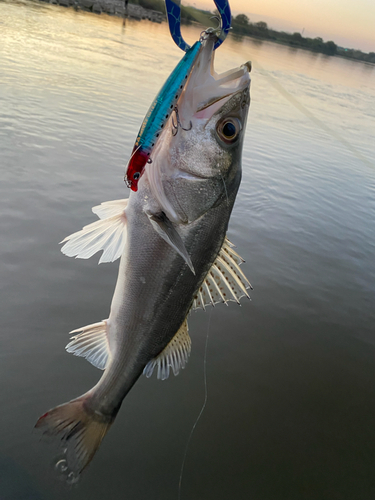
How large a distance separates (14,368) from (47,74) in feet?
38.8

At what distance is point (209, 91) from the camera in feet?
6.40

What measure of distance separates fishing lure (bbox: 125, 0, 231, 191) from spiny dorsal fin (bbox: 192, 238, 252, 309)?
77cm

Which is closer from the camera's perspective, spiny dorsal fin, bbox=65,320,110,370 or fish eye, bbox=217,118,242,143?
fish eye, bbox=217,118,242,143

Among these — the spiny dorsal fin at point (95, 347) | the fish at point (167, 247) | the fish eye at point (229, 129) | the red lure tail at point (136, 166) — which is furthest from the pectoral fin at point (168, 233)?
the spiny dorsal fin at point (95, 347)

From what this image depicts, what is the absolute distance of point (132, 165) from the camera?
195cm

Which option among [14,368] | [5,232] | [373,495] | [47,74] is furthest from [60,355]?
[47,74]

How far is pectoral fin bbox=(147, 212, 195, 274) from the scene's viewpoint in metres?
1.89

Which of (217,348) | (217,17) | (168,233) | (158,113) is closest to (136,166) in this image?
(158,113)

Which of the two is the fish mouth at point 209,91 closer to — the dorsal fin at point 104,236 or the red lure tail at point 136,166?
the red lure tail at point 136,166

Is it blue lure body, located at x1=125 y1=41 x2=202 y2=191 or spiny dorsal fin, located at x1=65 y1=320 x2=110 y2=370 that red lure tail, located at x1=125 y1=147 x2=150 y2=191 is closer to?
blue lure body, located at x1=125 y1=41 x2=202 y2=191

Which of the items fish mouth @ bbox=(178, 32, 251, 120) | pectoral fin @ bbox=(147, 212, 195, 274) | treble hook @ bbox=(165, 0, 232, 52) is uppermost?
treble hook @ bbox=(165, 0, 232, 52)

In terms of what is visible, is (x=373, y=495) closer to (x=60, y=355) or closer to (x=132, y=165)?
(x=60, y=355)

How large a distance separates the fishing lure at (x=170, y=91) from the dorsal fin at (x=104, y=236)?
38 centimetres

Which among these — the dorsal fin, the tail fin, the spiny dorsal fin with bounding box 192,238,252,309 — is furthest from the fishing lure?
the tail fin
